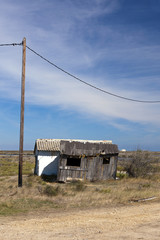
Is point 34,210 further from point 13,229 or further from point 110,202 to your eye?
point 110,202

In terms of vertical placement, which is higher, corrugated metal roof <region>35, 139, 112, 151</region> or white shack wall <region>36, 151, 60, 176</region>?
corrugated metal roof <region>35, 139, 112, 151</region>

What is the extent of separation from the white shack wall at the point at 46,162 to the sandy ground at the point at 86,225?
52.7 feet

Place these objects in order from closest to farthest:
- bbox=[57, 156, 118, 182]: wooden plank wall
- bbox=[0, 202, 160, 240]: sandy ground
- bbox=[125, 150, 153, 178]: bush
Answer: bbox=[0, 202, 160, 240]: sandy ground, bbox=[57, 156, 118, 182]: wooden plank wall, bbox=[125, 150, 153, 178]: bush

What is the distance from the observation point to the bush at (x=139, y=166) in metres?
24.3

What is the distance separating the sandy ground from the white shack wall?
632 inches

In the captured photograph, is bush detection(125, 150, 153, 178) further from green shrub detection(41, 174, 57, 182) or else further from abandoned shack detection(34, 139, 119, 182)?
green shrub detection(41, 174, 57, 182)

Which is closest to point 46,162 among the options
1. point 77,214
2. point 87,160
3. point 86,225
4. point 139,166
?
point 87,160

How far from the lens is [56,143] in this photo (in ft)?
89.5

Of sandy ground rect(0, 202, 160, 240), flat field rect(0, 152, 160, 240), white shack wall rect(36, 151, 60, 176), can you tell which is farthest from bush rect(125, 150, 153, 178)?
sandy ground rect(0, 202, 160, 240)

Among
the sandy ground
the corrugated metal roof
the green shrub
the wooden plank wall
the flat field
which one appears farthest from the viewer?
the corrugated metal roof

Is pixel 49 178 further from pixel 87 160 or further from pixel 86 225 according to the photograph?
pixel 86 225

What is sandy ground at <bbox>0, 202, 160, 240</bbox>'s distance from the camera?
7470 mm

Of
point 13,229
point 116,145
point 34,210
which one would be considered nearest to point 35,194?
point 34,210

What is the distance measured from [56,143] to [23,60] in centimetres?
1298
